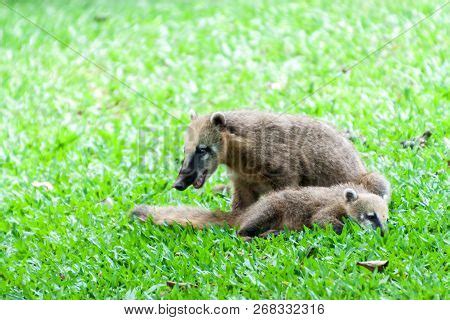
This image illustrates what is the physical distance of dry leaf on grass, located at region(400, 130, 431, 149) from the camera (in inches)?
325

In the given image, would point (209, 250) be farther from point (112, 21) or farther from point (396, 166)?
point (112, 21)

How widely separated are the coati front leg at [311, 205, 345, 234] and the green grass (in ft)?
0.61

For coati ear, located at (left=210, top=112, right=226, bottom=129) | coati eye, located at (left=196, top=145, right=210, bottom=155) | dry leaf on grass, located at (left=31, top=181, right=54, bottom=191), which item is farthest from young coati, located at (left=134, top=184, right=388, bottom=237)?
dry leaf on grass, located at (left=31, top=181, right=54, bottom=191)

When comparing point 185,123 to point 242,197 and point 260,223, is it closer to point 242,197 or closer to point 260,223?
point 242,197

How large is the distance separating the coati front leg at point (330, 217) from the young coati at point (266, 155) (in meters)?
0.62

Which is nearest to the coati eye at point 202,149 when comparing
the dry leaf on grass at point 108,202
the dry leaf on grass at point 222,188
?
the dry leaf on grass at point 222,188

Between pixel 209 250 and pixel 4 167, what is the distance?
377 cm

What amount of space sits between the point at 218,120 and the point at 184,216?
972 millimetres

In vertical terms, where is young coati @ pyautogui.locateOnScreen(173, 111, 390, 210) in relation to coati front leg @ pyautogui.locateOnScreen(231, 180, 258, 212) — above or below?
above

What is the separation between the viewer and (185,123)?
31.9ft

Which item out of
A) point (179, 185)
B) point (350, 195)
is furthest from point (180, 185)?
point (350, 195)

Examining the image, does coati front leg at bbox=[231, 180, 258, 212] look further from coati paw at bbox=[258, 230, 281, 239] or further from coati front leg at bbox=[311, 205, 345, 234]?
coati front leg at bbox=[311, 205, 345, 234]

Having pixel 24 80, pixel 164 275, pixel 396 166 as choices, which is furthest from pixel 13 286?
pixel 24 80

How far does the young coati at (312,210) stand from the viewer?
6.32 metres
